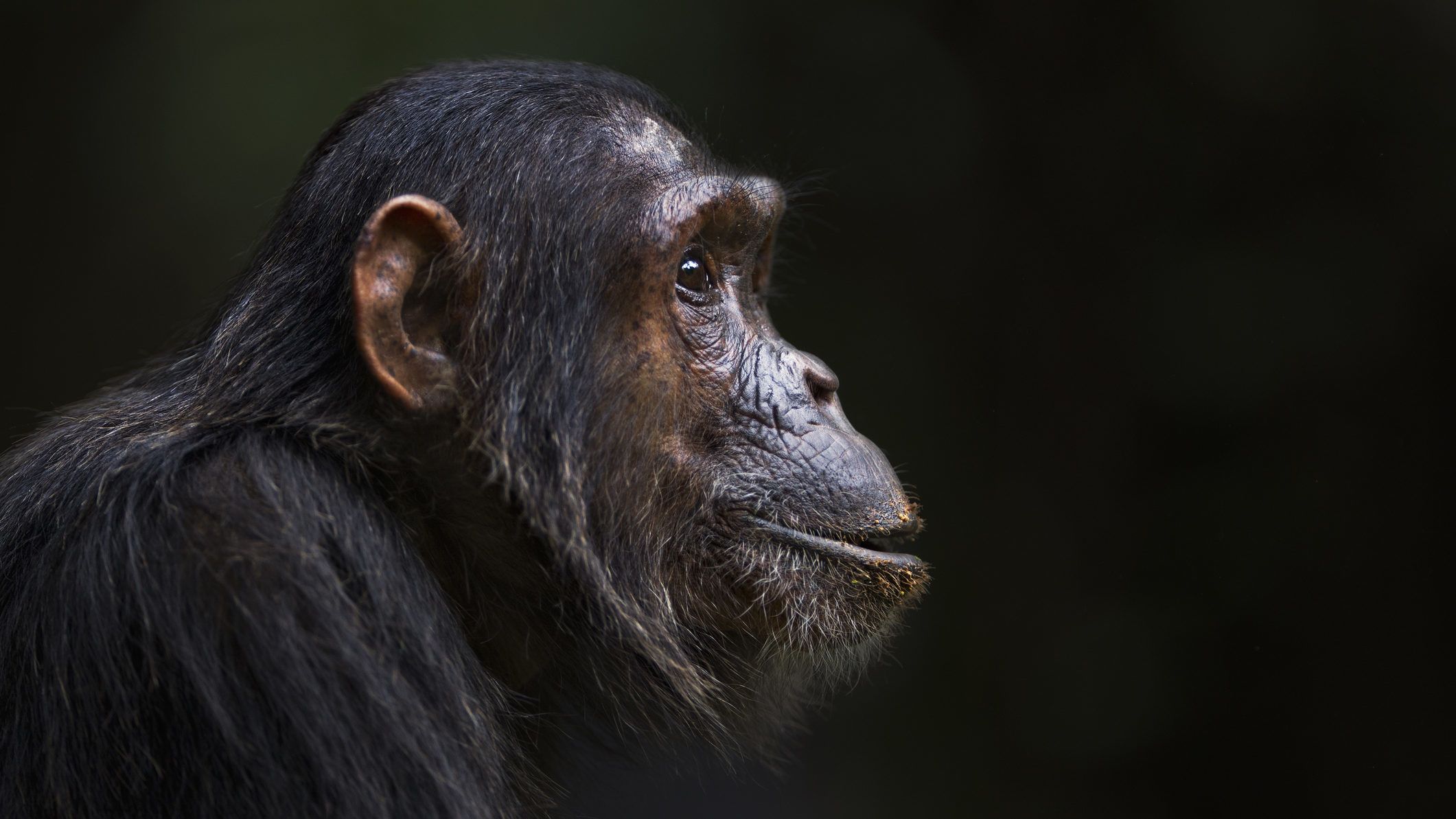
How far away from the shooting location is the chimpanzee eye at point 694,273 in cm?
266

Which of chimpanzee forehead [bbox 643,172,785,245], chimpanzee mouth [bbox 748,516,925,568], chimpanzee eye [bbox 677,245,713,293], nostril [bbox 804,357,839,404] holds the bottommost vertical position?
chimpanzee mouth [bbox 748,516,925,568]

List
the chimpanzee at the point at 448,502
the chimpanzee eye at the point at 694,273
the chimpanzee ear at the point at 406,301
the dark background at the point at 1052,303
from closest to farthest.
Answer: the chimpanzee at the point at 448,502 < the chimpanzee ear at the point at 406,301 < the chimpanzee eye at the point at 694,273 < the dark background at the point at 1052,303

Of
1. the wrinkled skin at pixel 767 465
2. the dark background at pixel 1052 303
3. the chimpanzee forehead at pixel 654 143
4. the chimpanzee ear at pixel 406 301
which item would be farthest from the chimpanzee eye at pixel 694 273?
the dark background at pixel 1052 303

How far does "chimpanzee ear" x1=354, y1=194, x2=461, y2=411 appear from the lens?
2279 millimetres

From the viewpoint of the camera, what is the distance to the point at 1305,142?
331 cm

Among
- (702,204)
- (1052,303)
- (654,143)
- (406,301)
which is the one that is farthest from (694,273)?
(1052,303)

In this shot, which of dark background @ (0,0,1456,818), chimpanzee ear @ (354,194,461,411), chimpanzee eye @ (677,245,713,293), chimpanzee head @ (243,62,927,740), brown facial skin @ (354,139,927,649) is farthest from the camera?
dark background @ (0,0,1456,818)

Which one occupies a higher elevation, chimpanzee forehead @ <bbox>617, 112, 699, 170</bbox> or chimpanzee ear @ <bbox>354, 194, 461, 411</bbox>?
chimpanzee forehead @ <bbox>617, 112, 699, 170</bbox>

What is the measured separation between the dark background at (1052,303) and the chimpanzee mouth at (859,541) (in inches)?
40.5

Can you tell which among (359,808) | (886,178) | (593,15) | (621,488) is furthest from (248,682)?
(593,15)

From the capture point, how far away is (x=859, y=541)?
2600mm

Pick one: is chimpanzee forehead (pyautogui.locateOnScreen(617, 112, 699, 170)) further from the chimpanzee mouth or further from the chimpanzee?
the chimpanzee mouth

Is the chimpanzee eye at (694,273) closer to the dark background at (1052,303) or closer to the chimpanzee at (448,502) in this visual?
the chimpanzee at (448,502)

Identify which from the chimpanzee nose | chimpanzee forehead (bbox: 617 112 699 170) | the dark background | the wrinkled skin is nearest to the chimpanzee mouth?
the wrinkled skin
